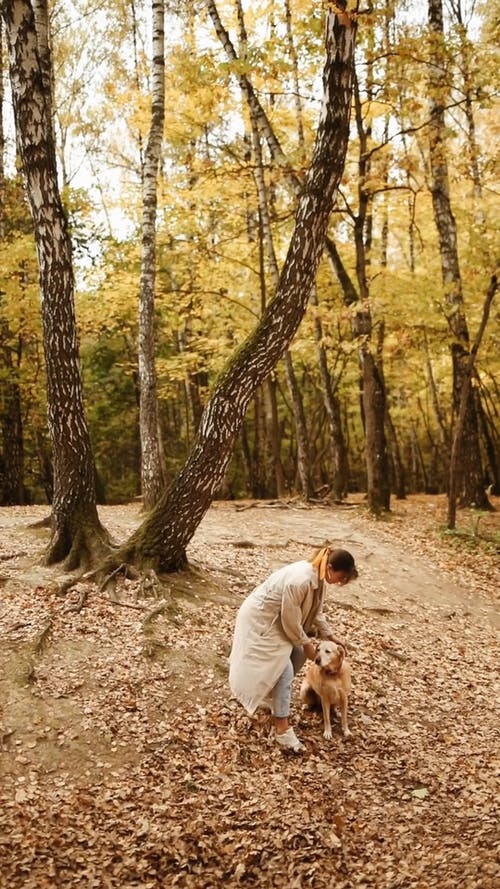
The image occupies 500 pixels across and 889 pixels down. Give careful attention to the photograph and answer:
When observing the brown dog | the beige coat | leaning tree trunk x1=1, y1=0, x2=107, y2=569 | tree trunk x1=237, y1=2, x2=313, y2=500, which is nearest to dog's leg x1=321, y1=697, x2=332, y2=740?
the brown dog

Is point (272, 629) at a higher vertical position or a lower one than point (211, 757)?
higher

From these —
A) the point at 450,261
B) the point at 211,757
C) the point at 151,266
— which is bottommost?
the point at 211,757

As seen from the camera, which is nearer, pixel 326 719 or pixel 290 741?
pixel 290 741

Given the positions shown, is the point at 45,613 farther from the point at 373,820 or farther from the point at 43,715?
the point at 373,820

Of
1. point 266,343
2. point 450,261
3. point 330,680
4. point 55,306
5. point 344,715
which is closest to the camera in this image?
point 330,680

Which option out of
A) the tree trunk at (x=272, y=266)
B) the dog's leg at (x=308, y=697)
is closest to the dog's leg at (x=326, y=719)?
the dog's leg at (x=308, y=697)

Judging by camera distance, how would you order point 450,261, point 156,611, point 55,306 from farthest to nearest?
point 450,261 < point 55,306 < point 156,611

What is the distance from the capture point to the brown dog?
536 cm

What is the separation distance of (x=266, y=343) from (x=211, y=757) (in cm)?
432

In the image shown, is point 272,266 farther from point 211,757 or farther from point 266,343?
point 211,757

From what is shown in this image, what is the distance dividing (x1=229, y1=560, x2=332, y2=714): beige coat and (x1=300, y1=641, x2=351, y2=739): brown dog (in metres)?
0.38

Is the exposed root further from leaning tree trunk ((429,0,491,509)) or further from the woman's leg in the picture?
leaning tree trunk ((429,0,491,509))

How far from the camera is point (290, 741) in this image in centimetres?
526

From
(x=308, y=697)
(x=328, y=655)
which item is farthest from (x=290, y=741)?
(x=328, y=655)
